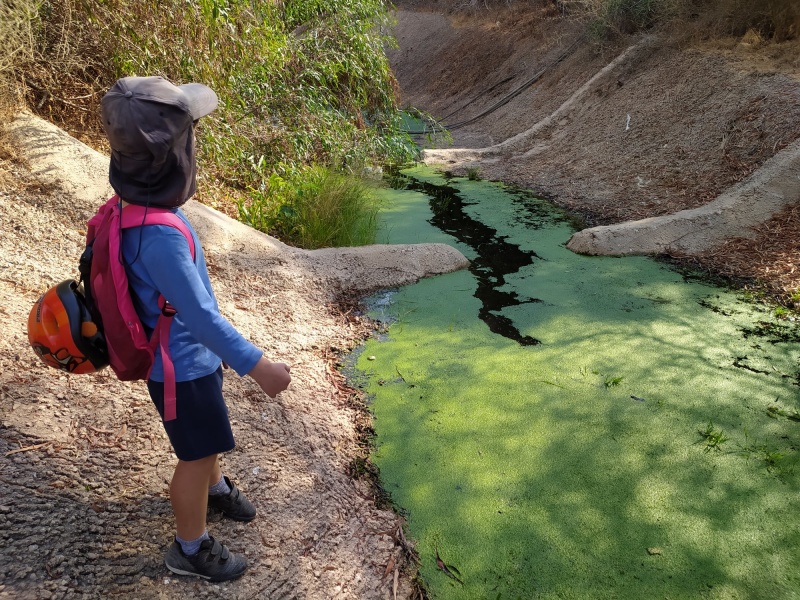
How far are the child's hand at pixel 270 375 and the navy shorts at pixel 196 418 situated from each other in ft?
0.62

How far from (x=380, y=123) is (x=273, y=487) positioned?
6335 millimetres

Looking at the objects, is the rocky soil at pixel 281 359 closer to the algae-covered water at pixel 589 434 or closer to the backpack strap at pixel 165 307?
the algae-covered water at pixel 589 434

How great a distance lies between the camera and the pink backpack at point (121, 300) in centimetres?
142

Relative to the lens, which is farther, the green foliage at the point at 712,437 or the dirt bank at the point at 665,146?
the dirt bank at the point at 665,146

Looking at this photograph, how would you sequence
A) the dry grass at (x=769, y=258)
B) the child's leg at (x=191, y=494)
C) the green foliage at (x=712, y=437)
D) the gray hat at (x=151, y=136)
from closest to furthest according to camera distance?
1. the gray hat at (x=151, y=136)
2. the child's leg at (x=191, y=494)
3. the green foliage at (x=712, y=437)
4. the dry grass at (x=769, y=258)

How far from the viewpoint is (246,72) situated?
554 cm

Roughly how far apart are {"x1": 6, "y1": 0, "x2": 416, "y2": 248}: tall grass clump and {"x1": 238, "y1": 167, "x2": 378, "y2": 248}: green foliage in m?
0.09

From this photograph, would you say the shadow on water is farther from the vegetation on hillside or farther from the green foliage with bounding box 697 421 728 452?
the green foliage with bounding box 697 421 728 452

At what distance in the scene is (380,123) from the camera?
7.83 meters

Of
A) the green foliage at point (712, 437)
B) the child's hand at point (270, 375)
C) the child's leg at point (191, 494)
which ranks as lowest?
the green foliage at point (712, 437)

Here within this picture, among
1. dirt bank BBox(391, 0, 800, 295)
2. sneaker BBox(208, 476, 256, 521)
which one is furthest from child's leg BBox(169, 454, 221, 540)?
dirt bank BBox(391, 0, 800, 295)

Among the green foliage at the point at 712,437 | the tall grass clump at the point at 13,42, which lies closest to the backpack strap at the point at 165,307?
the green foliage at the point at 712,437

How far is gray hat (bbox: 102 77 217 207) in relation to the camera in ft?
4.38

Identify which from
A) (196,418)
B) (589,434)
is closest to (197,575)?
(196,418)
